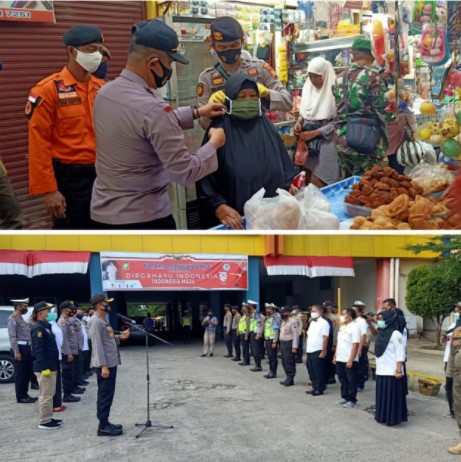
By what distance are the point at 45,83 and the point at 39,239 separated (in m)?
0.54

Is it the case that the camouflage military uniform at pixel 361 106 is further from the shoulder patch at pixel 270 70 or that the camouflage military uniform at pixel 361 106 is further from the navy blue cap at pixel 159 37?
the navy blue cap at pixel 159 37

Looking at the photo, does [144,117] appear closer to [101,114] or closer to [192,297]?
[101,114]

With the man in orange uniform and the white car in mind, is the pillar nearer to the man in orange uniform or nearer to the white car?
the man in orange uniform

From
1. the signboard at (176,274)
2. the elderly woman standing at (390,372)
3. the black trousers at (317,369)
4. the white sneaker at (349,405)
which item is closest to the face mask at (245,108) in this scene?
the signboard at (176,274)

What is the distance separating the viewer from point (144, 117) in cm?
221

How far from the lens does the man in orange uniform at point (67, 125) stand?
2.31 metres

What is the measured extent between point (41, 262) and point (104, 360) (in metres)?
0.93

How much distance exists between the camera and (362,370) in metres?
4.35

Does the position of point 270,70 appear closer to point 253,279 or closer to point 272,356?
point 253,279

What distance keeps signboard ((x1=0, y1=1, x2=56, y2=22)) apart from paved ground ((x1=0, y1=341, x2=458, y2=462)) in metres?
1.53

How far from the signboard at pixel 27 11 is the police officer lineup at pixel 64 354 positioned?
4.60 ft

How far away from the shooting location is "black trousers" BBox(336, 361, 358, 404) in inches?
155

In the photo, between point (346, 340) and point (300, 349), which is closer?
point (346, 340)

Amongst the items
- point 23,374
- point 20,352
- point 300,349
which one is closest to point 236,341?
point 300,349
